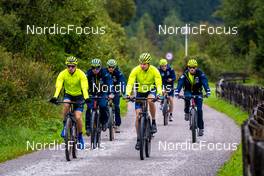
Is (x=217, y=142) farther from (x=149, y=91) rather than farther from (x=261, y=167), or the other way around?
(x=261, y=167)

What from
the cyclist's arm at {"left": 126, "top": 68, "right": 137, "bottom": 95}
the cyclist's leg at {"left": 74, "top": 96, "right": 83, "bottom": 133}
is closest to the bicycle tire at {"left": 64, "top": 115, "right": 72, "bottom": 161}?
the cyclist's leg at {"left": 74, "top": 96, "right": 83, "bottom": 133}

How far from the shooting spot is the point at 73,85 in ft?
53.3

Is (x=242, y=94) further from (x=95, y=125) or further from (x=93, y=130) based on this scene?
(x=93, y=130)

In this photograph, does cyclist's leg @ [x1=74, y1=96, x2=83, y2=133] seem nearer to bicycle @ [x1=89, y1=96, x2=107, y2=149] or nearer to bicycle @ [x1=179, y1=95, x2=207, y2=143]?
bicycle @ [x1=89, y1=96, x2=107, y2=149]

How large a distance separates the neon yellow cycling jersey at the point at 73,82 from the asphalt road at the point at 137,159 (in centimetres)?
137

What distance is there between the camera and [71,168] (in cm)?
1406

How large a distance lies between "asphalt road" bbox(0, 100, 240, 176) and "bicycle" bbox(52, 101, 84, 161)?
186 millimetres

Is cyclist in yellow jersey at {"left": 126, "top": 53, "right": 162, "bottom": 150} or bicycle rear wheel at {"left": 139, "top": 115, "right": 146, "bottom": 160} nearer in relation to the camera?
bicycle rear wheel at {"left": 139, "top": 115, "right": 146, "bottom": 160}

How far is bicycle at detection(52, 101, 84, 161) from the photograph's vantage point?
50.1ft

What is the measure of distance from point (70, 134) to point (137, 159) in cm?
145

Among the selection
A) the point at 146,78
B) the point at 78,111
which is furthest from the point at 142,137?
the point at 146,78

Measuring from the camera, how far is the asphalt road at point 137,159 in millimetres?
13594

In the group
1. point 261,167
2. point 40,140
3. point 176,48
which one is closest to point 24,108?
point 40,140

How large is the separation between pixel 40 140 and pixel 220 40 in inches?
2602
